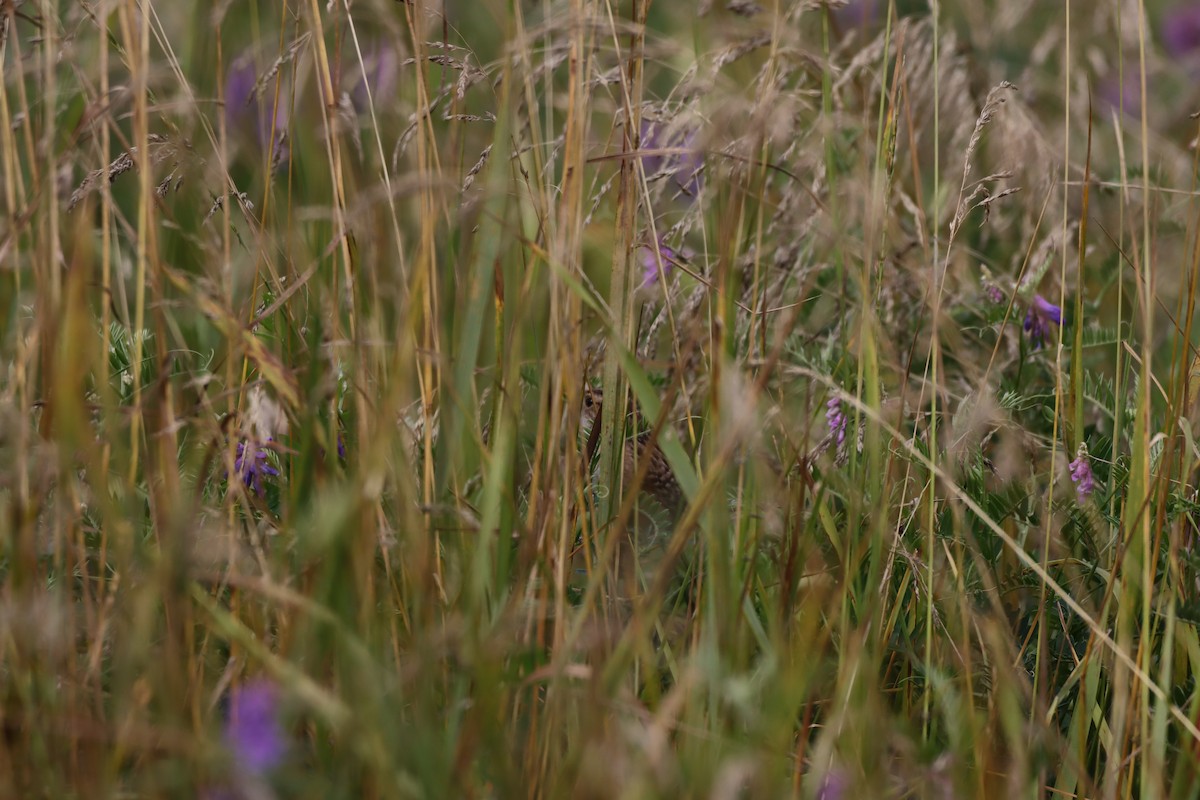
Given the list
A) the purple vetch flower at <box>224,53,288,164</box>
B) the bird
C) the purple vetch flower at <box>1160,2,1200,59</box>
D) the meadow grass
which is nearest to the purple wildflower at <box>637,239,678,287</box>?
the meadow grass

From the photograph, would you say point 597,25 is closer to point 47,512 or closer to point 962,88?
point 47,512

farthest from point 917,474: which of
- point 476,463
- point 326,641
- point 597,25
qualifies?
point 326,641

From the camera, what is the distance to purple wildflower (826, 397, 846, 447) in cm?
125

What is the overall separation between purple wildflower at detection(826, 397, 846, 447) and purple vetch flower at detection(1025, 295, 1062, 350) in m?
0.27

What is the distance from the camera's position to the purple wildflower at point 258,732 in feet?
2.47

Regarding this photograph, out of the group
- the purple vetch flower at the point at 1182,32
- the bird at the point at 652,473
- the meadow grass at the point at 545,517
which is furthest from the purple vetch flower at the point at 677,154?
the purple vetch flower at the point at 1182,32

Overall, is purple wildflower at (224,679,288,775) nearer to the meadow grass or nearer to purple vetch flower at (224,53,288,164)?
the meadow grass

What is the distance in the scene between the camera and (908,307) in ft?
5.37

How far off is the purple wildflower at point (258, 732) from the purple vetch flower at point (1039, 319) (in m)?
0.93

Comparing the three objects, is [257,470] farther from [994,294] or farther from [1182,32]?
[1182,32]

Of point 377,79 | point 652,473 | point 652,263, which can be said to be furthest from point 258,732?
point 377,79

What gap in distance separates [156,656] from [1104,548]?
825mm

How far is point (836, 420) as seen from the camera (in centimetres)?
129

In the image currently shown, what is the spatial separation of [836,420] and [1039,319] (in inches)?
13.3
